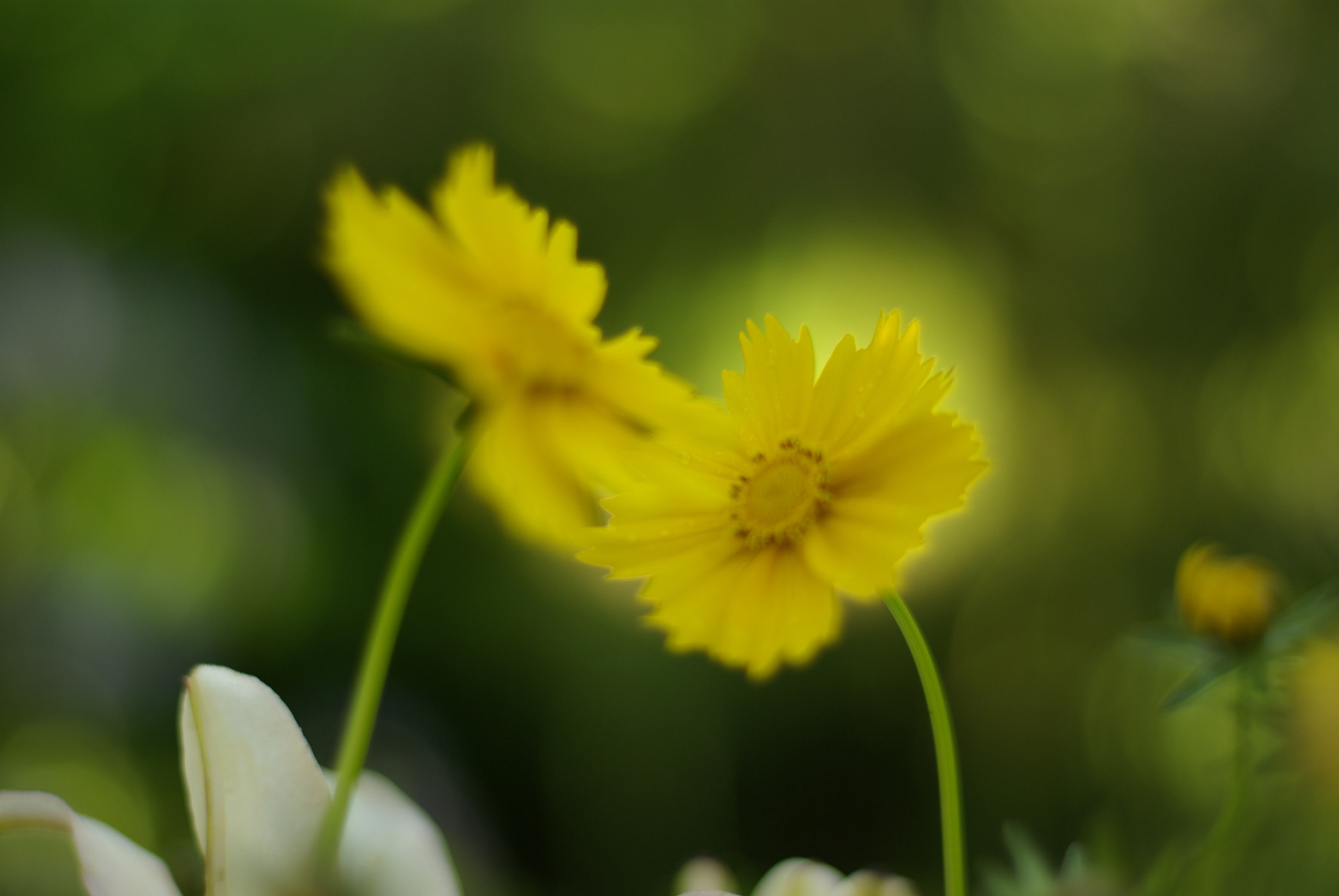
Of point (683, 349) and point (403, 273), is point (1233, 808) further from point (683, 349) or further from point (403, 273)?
point (683, 349)

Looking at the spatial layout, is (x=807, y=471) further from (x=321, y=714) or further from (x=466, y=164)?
(x=321, y=714)

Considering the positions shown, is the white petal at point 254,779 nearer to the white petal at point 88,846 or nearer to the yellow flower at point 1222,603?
the white petal at point 88,846

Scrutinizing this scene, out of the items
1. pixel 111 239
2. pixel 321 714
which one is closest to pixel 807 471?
pixel 321 714

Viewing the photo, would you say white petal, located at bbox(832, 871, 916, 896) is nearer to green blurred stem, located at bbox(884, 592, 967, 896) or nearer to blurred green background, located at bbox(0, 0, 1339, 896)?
green blurred stem, located at bbox(884, 592, 967, 896)

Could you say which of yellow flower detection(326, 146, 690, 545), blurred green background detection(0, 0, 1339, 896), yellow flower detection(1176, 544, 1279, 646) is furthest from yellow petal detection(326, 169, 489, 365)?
blurred green background detection(0, 0, 1339, 896)

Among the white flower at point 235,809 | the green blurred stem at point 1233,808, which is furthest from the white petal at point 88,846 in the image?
the green blurred stem at point 1233,808
